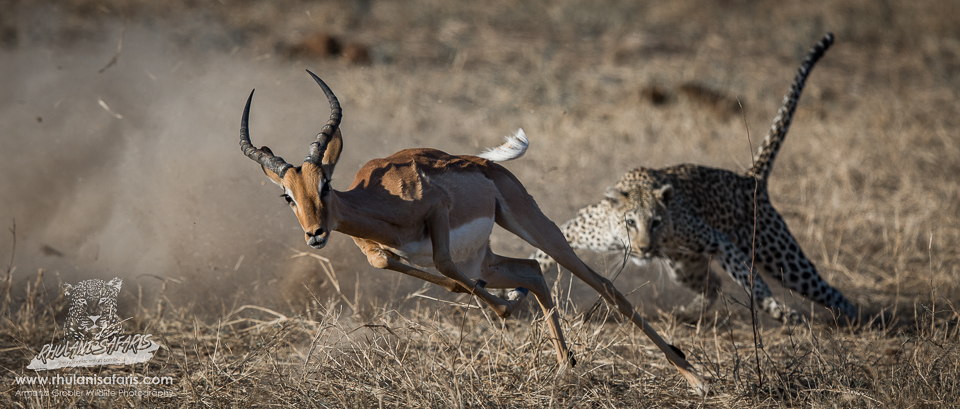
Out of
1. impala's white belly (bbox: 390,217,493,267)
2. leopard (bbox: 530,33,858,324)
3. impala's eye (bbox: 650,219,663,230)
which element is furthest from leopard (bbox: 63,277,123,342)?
impala's eye (bbox: 650,219,663,230)

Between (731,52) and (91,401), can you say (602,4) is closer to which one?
(731,52)

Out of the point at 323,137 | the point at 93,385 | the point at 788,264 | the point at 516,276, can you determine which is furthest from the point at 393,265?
the point at 788,264

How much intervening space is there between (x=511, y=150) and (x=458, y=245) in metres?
0.73

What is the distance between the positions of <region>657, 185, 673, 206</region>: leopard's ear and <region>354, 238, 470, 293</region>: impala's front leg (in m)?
2.66

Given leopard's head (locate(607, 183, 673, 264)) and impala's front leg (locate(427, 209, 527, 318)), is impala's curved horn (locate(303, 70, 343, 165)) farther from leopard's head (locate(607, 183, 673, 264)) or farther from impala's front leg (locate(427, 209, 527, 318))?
leopard's head (locate(607, 183, 673, 264))

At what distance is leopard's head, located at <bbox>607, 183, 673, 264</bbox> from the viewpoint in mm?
5969

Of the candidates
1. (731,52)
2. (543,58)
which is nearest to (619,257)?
(543,58)

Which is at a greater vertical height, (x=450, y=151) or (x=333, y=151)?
(x=333, y=151)

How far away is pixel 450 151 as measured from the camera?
947 cm

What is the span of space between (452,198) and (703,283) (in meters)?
3.47

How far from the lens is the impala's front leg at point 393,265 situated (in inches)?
144

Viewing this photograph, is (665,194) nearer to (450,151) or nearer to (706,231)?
(706,231)

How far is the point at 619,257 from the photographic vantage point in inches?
292

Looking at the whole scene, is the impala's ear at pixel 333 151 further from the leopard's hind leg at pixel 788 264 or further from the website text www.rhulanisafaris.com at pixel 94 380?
the leopard's hind leg at pixel 788 264
